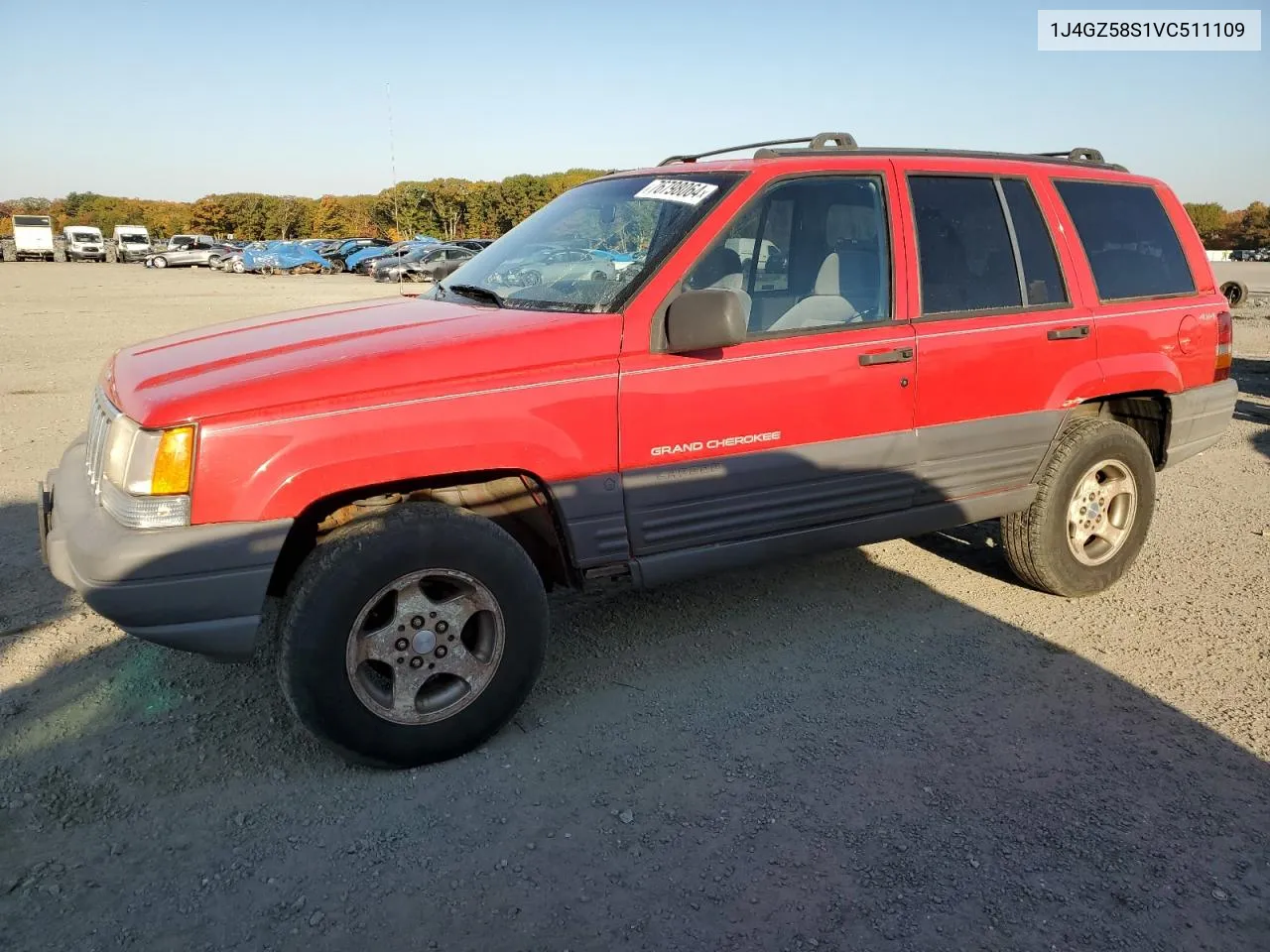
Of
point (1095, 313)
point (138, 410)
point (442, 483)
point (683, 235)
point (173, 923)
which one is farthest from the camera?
point (1095, 313)

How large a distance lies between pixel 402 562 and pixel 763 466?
4.52ft

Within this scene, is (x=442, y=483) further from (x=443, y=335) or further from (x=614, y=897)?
(x=614, y=897)

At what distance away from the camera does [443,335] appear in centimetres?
318

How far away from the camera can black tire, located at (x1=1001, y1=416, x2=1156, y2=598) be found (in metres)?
4.33

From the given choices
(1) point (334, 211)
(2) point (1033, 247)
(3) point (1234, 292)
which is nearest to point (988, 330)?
(2) point (1033, 247)

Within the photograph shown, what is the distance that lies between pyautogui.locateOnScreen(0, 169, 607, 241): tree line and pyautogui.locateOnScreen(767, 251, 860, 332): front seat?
5013 cm

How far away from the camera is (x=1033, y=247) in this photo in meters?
4.20

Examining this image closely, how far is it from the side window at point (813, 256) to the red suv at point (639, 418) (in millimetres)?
12

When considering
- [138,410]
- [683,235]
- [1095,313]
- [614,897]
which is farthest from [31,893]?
[1095,313]

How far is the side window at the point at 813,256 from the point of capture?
11.9ft

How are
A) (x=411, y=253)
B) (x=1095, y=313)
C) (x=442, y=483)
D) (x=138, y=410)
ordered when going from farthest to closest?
1. (x=411, y=253)
2. (x=1095, y=313)
3. (x=442, y=483)
4. (x=138, y=410)

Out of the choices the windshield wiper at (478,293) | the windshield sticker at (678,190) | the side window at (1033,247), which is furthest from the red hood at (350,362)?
the side window at (1033,247)

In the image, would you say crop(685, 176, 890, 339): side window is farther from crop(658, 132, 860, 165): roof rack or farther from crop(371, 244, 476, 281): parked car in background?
crop(371, 244, 476, 281): parked car in background

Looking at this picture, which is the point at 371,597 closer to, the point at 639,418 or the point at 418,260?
the point at 639,418
